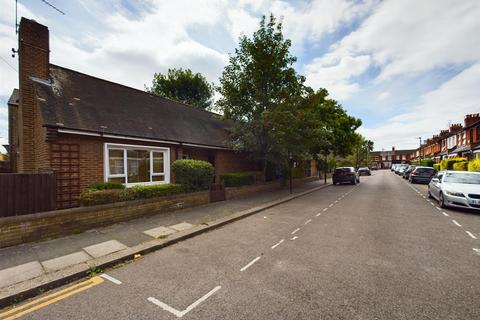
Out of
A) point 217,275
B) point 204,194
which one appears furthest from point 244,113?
point 217,275

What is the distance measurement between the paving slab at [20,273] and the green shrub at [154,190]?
366 centimetres

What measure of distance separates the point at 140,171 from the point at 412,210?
12.0 meters

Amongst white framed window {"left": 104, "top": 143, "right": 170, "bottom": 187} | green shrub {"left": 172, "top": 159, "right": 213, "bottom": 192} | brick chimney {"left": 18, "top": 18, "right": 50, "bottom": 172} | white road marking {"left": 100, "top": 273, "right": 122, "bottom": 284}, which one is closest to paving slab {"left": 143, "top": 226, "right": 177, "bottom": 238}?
white road marking {"left": 100, "top": 273, "right": 122, "bottom": 284}

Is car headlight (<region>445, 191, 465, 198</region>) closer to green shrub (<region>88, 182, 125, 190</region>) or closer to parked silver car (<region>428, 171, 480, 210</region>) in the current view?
parked silver car (<region>428, 171, 480, 210</region>)

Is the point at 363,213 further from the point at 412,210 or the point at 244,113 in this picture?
the point at 244,113

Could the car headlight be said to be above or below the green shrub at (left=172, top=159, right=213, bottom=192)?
below

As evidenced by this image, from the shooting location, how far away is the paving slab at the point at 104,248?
476cm

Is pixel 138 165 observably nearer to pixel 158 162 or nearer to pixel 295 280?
pixel 158 162

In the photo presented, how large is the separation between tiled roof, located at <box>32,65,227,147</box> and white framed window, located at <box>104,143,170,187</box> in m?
0.70

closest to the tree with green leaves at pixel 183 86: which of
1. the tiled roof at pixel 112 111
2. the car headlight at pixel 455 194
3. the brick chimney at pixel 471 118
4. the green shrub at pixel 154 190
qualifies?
the tiled roof at pixel 112 111

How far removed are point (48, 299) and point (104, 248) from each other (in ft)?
5.74

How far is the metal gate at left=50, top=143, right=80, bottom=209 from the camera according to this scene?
7.71m

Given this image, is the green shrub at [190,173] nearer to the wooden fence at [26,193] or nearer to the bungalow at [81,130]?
the bungalow at [81,130]

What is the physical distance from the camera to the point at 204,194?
1019cm
